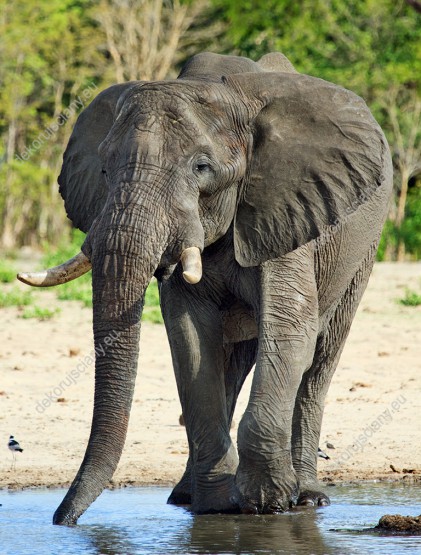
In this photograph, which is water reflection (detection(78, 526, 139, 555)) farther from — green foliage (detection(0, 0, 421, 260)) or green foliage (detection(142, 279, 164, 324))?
green foliage (detection(0, 0, 421, 260))

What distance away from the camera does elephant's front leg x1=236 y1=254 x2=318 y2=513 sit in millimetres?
6281

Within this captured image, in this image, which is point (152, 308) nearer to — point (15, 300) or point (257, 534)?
point (15, 300)

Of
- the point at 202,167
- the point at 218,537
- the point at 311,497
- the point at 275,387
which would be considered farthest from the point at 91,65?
the point at 218,537

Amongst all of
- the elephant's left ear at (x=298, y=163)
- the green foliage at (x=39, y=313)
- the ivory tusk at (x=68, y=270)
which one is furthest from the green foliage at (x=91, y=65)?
the ivory tusk at (x=68, y=270)

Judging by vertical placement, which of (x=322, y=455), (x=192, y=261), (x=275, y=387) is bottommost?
(x=322, y=455)

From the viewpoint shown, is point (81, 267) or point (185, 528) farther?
point (185, 528)

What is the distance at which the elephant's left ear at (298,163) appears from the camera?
6.35 meters

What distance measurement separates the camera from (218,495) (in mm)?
6684

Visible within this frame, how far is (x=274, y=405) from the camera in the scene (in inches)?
248

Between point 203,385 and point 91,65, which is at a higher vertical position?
point 91,65

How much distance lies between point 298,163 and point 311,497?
73.4 inches

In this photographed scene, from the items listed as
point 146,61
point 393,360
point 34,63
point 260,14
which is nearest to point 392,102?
point 146,61

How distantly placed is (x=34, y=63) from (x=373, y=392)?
26341 mm

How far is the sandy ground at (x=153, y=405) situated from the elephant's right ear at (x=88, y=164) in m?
1.87
